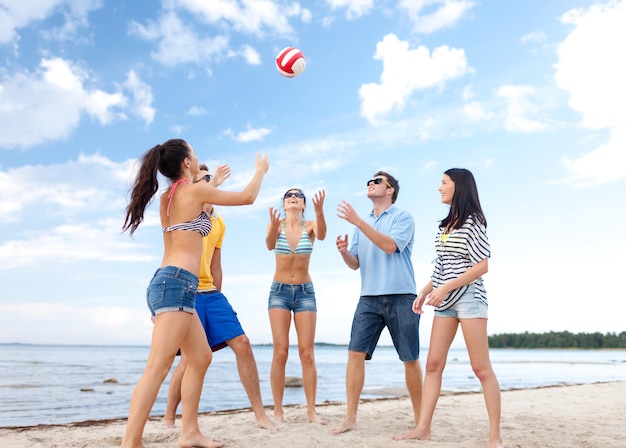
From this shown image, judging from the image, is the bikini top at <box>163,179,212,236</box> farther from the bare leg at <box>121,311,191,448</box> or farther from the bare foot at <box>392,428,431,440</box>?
the bare foot at <box>392,428,431,440</box>

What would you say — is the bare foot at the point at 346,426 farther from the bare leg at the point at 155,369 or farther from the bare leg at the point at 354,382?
the bare leg at the point at 155,369

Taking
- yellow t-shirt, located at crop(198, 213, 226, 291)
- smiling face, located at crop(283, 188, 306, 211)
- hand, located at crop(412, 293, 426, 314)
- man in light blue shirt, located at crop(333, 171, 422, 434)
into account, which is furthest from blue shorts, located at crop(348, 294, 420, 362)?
yellow t-shirt, located at crop(198, 213, 226, 291)

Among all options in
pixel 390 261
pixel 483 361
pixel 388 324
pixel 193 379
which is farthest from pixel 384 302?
pixel 193 379

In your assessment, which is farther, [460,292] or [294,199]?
[294,199]

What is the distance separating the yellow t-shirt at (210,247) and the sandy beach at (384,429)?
147 cm

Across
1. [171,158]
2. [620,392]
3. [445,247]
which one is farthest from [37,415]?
[620,392]

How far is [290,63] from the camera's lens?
6719 mm

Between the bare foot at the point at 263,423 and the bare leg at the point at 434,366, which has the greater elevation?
the bare leg at the point at 434,366

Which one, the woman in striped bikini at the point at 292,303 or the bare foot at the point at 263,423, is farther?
the woman in striped bikini at the point at 292,303

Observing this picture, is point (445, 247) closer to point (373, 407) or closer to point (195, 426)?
point (195, 426)

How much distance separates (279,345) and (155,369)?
236cm

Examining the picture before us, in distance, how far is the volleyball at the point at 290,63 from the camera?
6.72 meters

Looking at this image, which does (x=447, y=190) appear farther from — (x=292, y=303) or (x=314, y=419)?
(x=314, y=419)

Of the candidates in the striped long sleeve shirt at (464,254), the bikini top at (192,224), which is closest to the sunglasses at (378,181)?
the striped long sleeve shirt at (464,254)
